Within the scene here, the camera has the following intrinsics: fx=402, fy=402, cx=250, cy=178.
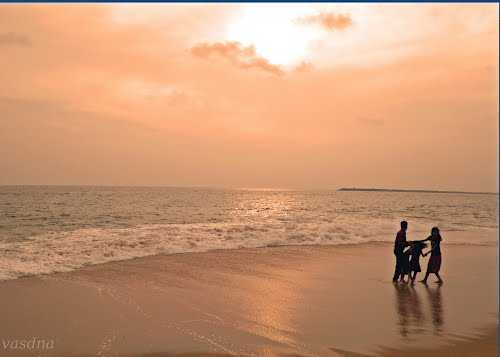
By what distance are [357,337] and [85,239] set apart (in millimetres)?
15844

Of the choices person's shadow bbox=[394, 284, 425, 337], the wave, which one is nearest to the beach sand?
person's shadow bbox=[394, 284, 425, 337]

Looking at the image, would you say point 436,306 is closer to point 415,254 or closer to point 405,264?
point 405,264

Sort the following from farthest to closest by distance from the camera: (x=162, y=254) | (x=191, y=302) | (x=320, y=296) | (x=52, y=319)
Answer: (x=162, y=254), (x=320, y=296), (x=191, y=302), (x=52, y=319)

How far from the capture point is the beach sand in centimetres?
698

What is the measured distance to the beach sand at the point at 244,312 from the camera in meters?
6.98

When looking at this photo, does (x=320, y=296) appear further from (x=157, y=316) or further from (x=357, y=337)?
(x=157, y=316)

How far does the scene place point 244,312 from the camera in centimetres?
889

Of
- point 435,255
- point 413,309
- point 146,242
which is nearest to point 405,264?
point 435,255

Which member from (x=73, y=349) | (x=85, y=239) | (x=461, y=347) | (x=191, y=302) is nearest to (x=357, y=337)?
(x=461, y=347)

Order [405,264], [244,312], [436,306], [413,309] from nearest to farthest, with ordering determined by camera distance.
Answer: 1. [244,312]
2. [413,309]
3. [436,306]
4. [405,264]

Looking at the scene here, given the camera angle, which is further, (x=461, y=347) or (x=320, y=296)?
(x=320, y=296)

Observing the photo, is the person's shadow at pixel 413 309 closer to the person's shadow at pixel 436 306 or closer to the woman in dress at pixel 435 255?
the person's shadow at pixel 436 306

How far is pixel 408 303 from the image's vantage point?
10.0 metres

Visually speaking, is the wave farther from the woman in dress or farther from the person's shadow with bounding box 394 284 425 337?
the person's shadow with bounding box 394 284 425 337
